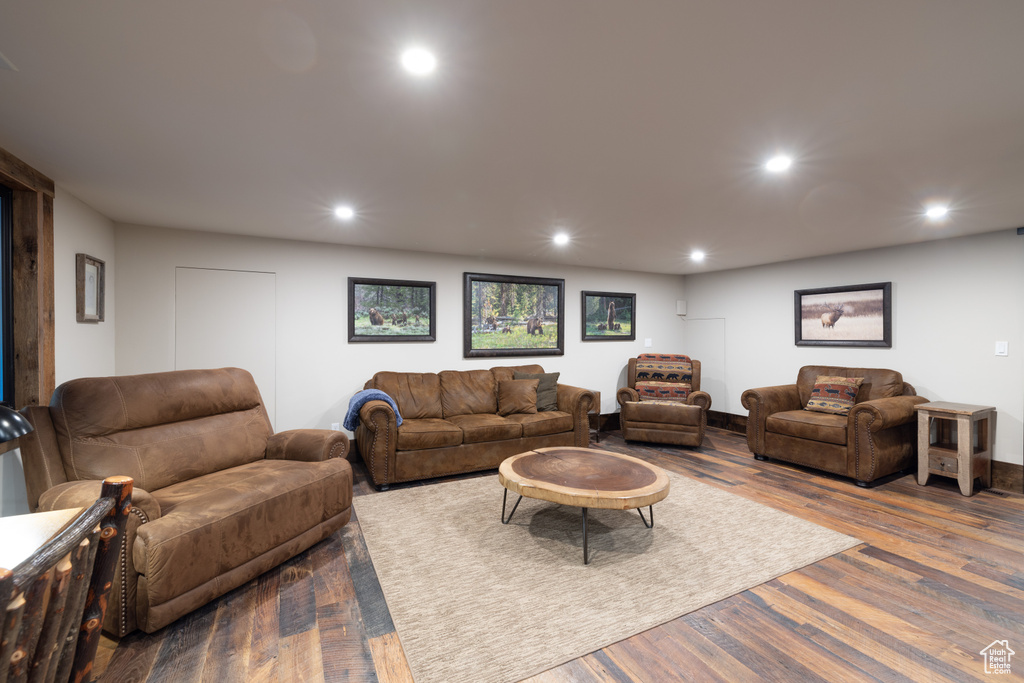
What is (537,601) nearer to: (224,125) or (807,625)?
(807,625)

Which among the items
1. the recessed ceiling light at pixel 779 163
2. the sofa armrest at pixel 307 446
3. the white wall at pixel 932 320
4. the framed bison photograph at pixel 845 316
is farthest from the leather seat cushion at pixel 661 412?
the sofa armrest at pixel 307 446

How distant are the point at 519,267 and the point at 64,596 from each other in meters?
5.14

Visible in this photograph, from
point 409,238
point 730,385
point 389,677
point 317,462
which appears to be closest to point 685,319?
point 730,385

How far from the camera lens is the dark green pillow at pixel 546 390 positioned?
4925mm

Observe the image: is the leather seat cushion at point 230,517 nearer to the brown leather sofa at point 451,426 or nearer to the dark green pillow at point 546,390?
the brown leather sofa at point 451,426

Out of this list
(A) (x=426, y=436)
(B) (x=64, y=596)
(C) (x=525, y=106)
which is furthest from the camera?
(A) (x=426, y=436)

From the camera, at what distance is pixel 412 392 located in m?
4.59

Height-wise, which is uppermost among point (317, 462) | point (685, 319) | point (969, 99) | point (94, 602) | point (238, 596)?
point (969, 99)

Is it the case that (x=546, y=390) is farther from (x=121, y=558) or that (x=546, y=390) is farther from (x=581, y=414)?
(x=121, y=558)

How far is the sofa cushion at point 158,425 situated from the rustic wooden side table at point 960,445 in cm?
535

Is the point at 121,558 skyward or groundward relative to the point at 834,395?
groundward

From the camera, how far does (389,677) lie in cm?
171

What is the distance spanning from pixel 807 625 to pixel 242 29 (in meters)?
3.13

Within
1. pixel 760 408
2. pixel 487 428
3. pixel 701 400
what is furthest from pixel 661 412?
pixel 487 428
